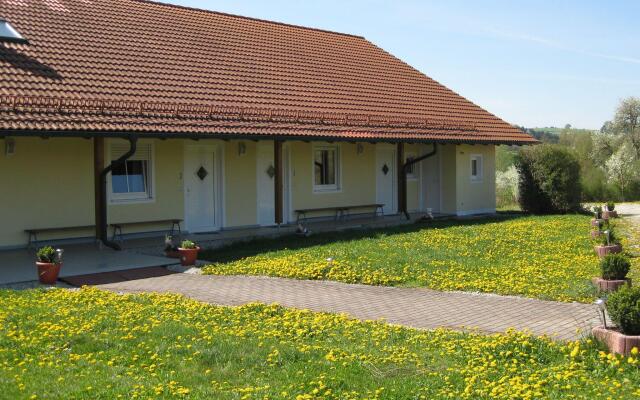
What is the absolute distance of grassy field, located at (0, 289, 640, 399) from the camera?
5723 millimetres

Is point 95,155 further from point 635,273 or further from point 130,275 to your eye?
point 635,273

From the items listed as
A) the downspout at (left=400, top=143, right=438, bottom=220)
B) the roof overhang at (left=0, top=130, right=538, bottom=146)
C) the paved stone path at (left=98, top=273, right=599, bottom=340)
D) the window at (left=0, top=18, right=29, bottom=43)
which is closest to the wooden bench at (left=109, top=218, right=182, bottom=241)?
the roof overhang at (left=0, top=130, right=538, bottom=146)

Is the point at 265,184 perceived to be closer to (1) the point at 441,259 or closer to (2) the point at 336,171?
(2) the point at 336,171

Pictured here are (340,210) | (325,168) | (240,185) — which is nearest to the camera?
(240,185)

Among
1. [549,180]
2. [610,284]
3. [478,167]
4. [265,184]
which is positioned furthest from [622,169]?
[610,284]

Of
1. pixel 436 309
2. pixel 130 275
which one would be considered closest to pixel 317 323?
pixel 436 309

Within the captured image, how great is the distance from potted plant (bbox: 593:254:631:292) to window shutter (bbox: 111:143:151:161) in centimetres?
1075

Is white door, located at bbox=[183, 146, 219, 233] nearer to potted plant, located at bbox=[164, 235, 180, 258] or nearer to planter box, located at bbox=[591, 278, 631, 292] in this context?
potted plant, located at bbox=[164, 235, 180, 258]

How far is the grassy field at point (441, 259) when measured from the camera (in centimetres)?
1090

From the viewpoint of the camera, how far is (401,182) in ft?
71.4

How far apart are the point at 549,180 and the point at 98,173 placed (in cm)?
1613

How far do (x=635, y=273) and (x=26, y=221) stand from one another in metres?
11.9

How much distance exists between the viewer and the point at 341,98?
69.6 feet

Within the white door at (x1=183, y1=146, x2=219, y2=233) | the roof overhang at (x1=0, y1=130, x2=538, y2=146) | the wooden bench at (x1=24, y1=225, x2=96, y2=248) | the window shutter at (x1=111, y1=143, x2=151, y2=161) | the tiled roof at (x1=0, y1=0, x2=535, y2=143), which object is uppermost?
the tiled roof at (x1=0, y1=0, x2=535, y2=143)
